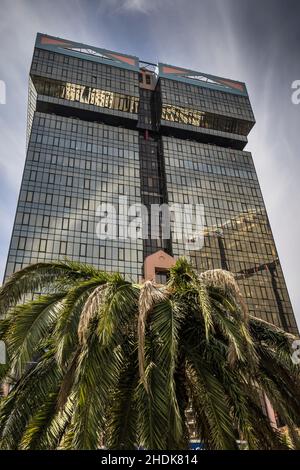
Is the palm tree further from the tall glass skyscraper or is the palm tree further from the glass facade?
the glass facade

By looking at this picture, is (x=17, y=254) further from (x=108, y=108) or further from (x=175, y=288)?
(x=175, y=288)

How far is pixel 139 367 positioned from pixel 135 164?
68.2 m

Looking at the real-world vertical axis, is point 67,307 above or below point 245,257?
below

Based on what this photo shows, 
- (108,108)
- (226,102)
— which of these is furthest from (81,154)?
(226,102)

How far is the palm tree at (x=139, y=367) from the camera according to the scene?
707 centimetres

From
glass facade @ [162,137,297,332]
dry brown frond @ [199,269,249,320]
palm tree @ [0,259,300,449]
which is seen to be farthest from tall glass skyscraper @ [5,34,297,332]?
dry brown frond @ [199,269,249,320]

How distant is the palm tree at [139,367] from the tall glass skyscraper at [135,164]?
4694cm

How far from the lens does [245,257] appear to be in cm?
6712

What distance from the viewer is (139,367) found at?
6969mm

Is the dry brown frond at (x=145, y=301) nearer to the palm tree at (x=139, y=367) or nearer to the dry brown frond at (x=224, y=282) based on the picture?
the palm tree at (x=139, y=367)

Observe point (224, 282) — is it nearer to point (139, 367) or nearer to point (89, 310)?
point (139, 367)

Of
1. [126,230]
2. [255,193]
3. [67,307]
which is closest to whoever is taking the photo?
[67,307]

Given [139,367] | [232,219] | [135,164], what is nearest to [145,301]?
[139,367]
